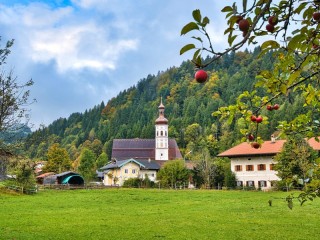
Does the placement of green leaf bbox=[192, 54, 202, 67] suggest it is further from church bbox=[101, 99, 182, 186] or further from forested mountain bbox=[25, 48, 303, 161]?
forested mountain bbox=[25, 48, 303, 161]

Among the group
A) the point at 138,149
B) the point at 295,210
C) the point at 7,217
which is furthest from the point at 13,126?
the point at 138,149

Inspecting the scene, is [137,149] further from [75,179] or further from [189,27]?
[189,27]

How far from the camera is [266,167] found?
4500cm

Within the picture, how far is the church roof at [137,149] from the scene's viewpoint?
78.7 meters

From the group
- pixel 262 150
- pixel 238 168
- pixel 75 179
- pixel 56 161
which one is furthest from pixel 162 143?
pixel 262 150

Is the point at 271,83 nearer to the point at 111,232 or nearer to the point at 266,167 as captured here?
the point at 111,232

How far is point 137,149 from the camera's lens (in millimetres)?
80000

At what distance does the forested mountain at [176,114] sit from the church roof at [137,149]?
228 inches

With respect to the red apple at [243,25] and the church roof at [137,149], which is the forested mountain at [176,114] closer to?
the church roof at [137,149]

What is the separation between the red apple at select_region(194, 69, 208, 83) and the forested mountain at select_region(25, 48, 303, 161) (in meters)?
68.1

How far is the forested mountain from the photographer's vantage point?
3551 inches

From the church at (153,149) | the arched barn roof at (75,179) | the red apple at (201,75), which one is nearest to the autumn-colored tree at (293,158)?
the arched barn roof at (75,179)

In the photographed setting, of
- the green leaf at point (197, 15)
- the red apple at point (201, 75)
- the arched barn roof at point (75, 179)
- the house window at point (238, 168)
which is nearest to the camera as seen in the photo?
the red apple at point (201, 75)

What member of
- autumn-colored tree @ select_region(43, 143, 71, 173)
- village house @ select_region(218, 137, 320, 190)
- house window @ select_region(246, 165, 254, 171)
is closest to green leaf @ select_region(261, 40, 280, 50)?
village house @ select_region(218, 137, 320, 190)
